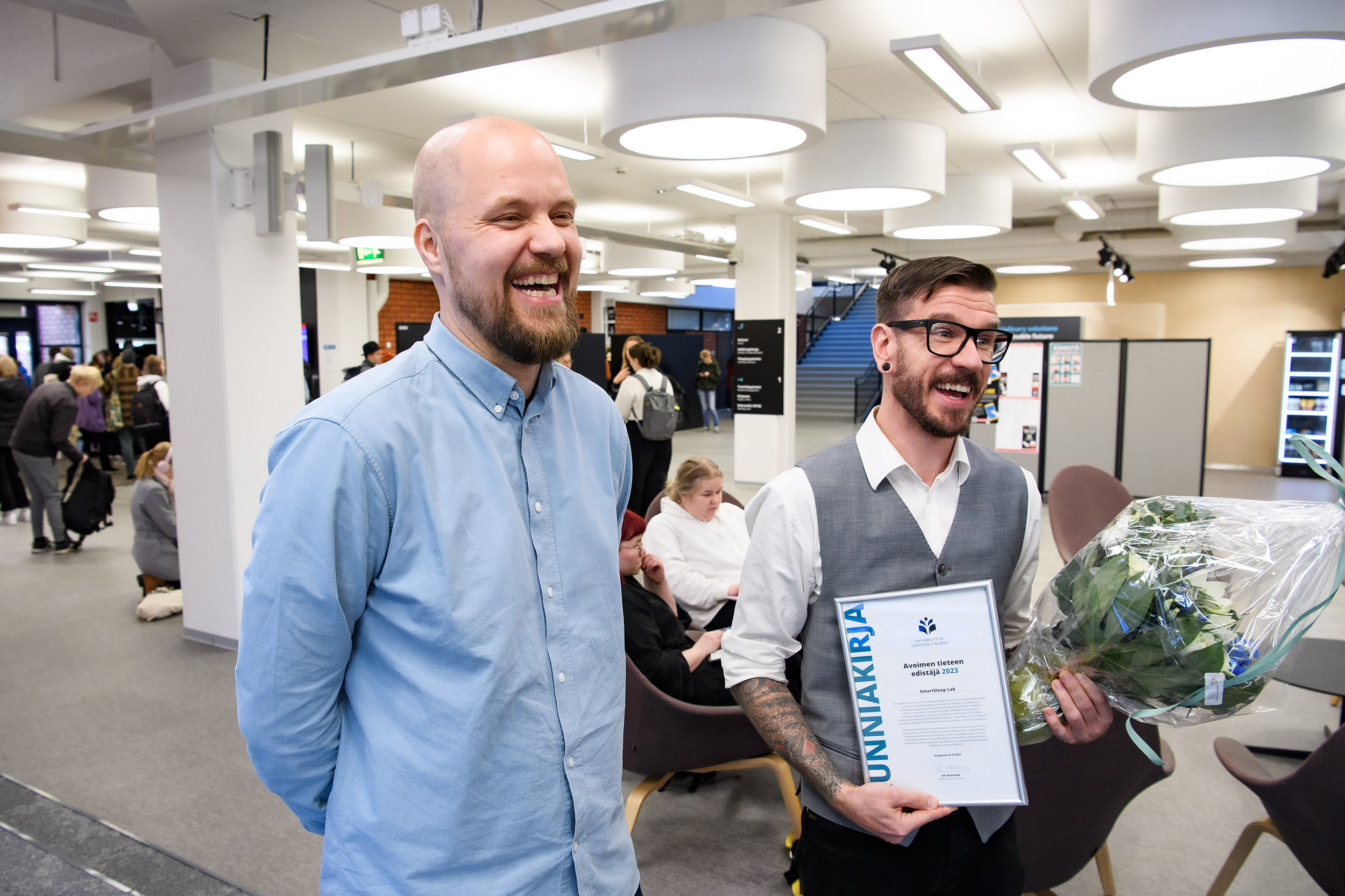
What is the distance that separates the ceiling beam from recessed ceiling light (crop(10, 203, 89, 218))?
18.0 ft

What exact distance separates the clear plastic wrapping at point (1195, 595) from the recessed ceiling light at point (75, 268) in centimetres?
1630

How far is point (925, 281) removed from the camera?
1499 millimetres

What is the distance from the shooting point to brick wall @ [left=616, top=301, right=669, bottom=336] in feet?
74.0

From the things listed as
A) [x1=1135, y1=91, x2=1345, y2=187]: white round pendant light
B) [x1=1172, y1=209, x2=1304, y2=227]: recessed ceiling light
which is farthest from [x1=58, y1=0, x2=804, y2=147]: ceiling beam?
[x1=1172, y1=209, x2=1304, y2=227]: recessed ceiling light

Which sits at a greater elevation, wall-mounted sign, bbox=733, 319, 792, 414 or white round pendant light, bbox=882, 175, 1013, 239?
white round pendant light, bbox=882, 175, 1013, 239

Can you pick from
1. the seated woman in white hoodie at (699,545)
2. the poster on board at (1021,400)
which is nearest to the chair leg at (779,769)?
the seated woman in white hoodie at (699,545)

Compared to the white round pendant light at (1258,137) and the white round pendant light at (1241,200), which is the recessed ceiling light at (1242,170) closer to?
the white round pendant light at (1258,137)

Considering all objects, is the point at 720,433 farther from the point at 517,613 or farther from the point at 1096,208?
the point at 517,613

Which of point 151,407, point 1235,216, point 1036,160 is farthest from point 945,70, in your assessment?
point 151,407

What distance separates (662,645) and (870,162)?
4.53m

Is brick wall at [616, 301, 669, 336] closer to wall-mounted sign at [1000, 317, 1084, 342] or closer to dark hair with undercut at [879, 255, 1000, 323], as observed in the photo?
wall-mounted sign at [1000, 317, 1084, 342]

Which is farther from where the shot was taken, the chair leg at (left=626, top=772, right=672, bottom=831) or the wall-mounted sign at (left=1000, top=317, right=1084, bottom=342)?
the wall-mounted sign at (left=1000, top=317, right=1084, bottom=342)

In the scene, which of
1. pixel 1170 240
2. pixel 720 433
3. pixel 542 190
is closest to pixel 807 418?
pixel 720 433

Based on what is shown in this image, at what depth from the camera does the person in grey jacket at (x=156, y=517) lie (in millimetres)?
5605
